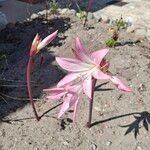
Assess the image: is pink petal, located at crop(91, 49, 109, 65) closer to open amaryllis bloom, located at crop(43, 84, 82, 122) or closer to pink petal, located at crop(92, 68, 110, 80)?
pink petal, located at crop(92, 68, 110, 80)

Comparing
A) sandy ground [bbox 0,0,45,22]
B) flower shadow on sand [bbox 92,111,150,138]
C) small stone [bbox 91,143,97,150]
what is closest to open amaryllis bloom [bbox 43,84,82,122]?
small stone [bbox 91,143,97,150]

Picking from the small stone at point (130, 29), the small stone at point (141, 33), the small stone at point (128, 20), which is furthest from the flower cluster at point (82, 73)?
the small stone at point (128, 20)

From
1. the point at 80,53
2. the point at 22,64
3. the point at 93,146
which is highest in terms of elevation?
the point at 80,53

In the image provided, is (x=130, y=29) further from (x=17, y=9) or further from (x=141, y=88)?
(x=17, y=9)

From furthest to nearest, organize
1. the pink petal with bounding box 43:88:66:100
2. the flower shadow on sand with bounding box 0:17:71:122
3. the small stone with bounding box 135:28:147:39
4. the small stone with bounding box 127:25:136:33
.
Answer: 1. the small stone with bounding box 127:25:136:33
2. the small stone with bounding box 135:28:147:39
3. the flower shadow on sand with bounding box 0:17:71:122
4. the pink petal with bounding box 43:88:66:100

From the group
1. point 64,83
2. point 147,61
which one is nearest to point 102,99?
point 147,61

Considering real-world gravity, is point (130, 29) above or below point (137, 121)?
below

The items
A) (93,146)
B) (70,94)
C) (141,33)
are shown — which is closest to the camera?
(70,94)

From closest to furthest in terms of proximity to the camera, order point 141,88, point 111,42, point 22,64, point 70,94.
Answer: point 70,94
point 141,88
point 22,64
point 111,42

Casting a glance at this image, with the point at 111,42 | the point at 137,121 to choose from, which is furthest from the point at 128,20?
the point at 137,121
